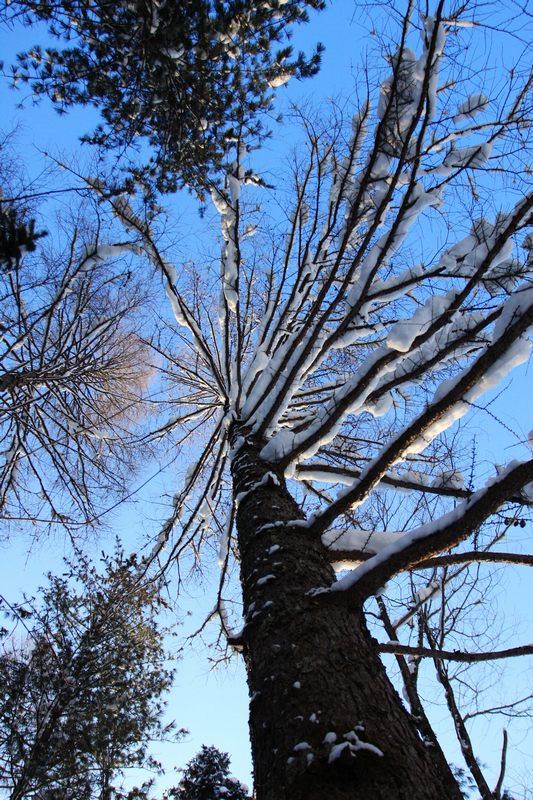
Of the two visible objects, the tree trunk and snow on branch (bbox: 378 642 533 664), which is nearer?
the tree trunk

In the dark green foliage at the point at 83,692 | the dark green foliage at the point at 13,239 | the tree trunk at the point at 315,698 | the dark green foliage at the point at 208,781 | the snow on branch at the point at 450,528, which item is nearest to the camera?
the tree trunk at the point at 315,698

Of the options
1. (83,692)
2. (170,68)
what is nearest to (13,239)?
(170,68)

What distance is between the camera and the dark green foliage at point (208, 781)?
32.2 ft

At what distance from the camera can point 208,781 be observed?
10.2 m

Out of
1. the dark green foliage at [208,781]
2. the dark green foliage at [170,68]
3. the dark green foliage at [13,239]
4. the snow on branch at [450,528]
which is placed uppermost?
the dark green foliage at [170,68]

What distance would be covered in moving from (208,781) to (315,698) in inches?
447

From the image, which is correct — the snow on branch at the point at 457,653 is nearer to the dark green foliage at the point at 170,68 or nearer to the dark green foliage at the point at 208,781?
the dark green foliage at the point at 170,68

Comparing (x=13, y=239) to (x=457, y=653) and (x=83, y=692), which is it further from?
(x=83, y=692)

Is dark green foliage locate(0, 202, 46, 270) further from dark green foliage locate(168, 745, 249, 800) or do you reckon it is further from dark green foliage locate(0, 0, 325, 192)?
dark green foliage locate(168, 745, 249, 800)

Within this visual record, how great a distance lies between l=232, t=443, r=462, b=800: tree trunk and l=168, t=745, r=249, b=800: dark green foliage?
9805 millimetres

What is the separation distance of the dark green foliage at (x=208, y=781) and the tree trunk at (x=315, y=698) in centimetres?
980

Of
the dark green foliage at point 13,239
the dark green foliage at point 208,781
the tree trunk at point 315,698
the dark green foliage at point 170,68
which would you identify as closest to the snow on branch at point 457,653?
the tree trunk at point 315,698

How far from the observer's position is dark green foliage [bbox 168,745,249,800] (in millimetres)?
9828

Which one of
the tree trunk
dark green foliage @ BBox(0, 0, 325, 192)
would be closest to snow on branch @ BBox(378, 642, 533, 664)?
the tree trunk
